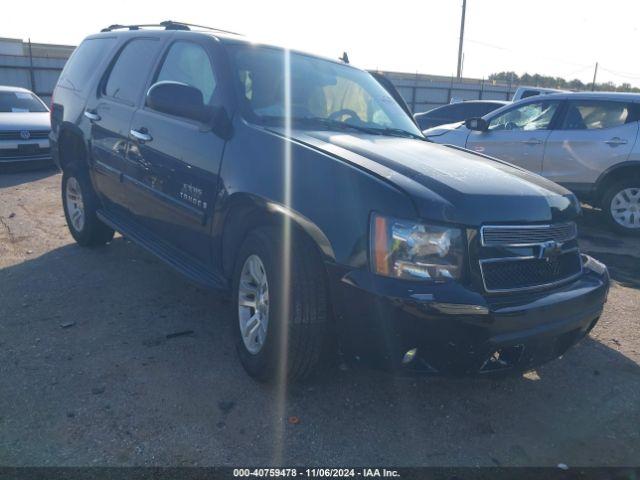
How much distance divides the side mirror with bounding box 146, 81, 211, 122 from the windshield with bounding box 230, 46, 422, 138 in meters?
0.27

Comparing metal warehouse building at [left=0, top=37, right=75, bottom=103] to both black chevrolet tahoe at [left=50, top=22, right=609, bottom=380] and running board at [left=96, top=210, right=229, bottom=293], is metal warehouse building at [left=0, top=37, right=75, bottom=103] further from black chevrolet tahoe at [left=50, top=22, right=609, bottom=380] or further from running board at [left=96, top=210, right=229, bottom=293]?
black chevrolet tahoe at [left=50, top=22, right=609, bottom=380]

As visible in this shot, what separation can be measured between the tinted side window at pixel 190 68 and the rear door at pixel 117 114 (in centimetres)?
25

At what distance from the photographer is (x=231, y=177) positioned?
3213mm

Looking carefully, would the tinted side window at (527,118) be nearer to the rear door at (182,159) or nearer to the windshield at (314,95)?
the windshield at (314,95)

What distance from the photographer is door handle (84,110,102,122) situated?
16.0 feet

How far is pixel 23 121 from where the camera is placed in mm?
10258

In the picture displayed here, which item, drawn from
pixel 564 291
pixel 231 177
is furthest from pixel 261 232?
pixel 564 291

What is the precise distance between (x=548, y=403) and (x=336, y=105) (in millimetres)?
2325

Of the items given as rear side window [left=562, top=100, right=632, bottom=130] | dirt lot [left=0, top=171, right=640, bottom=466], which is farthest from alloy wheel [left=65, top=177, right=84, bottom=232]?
rear side window [left=562, top=100, right=632, bottom=130]

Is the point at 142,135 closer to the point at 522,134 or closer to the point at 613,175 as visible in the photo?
the point at 522,134

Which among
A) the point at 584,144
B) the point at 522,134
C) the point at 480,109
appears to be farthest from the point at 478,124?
the point at 480,109

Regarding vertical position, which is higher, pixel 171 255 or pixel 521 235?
pixel 521 235

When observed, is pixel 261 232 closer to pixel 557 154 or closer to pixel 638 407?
pixel 638 407

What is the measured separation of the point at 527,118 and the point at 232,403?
6.49 metres
